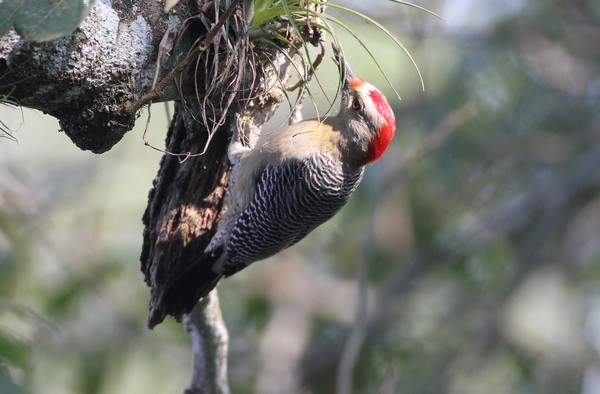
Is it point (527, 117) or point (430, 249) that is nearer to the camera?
point (430, 249)

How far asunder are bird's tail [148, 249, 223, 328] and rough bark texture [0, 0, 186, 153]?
71 centimetres

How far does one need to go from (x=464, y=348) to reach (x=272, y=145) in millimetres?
3677

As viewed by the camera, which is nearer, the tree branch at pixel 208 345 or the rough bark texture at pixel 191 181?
the rough bark texture at pixel 191 181

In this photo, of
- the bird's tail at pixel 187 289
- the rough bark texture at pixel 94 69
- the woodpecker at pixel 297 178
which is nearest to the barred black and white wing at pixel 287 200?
the woodpecker at pixel 297 178

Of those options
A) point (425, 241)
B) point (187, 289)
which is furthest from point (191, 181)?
point (425, 241)

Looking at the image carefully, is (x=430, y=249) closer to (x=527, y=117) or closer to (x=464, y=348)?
(x=464, y=348)

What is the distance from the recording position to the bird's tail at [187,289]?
3080mm

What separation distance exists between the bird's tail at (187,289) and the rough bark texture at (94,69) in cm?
71

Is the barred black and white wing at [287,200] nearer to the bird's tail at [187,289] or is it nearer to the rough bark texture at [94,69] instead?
the bird's tail at [187,289]

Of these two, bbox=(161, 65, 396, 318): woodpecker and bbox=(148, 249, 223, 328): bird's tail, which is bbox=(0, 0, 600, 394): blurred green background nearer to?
bbox=(161, 65, 396, 318): woodpecker

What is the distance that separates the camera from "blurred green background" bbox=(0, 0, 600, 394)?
19.6ft

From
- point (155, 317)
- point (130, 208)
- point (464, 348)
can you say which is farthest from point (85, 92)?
point (464, 348)

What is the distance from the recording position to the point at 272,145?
3424 millimetres

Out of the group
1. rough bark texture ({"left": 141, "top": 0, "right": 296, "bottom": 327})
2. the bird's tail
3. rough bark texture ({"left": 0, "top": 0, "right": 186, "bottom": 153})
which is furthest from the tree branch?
rough bark texture ({"left": 0, "top": 0, "right": 186, "bottom": 153})
